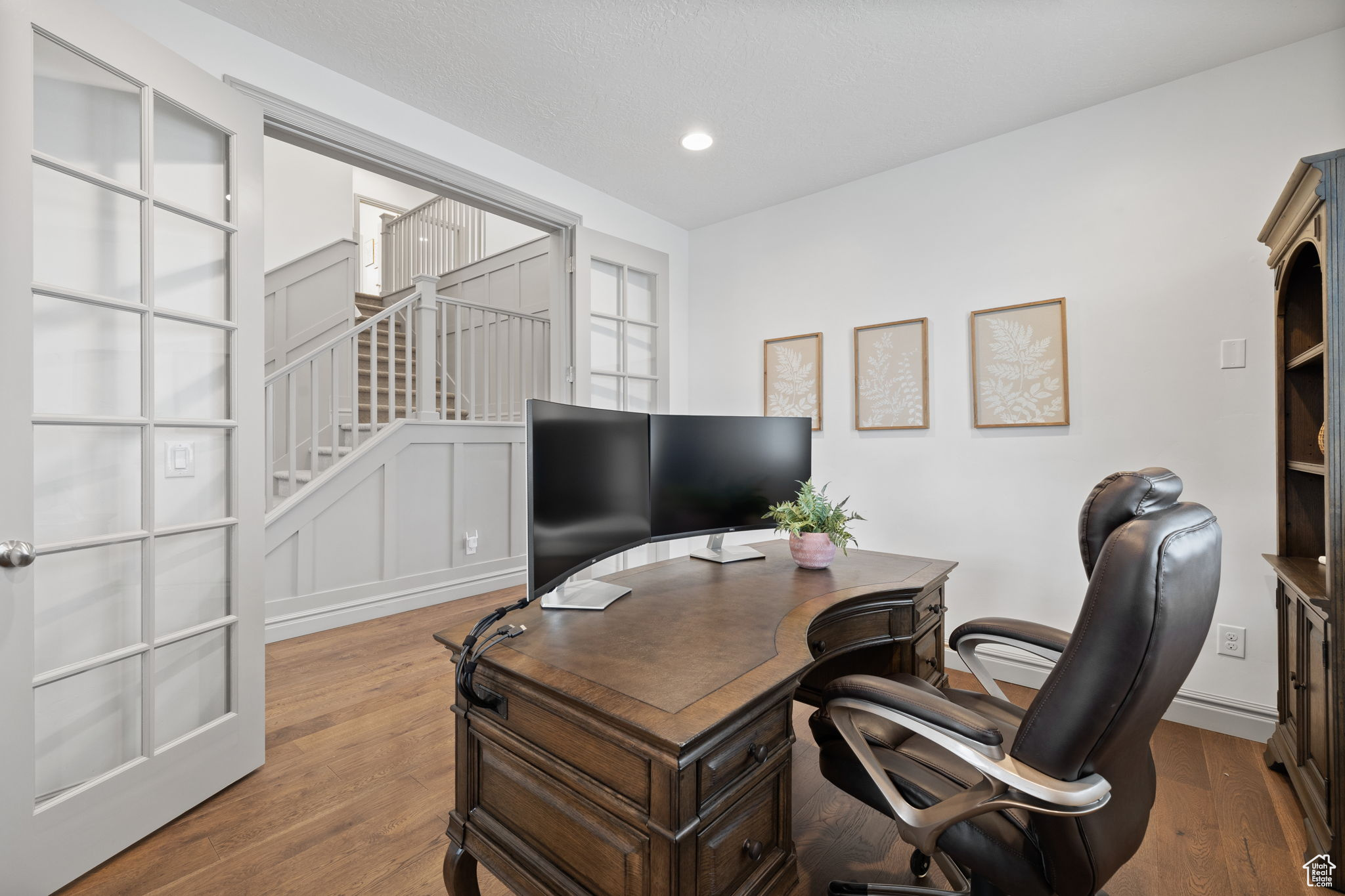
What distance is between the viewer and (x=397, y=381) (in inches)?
205

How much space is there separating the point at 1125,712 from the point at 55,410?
2396 mm

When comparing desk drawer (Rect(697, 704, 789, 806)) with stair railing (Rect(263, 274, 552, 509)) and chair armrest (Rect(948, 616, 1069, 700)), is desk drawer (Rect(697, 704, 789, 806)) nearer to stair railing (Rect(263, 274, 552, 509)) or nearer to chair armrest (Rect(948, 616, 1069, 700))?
chair armrest (Rect(948, 616, 1069, 700))

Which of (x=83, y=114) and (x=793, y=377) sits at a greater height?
(x=83, y=114)

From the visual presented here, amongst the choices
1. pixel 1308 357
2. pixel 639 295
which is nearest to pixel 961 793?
pixel 1308 357

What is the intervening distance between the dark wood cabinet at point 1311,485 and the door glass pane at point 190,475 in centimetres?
317

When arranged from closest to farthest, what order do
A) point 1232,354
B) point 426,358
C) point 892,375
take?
point 1232,354 < point 892,375 < point 426,358

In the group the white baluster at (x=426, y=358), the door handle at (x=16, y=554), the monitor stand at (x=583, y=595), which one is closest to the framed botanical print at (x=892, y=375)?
the monitor stand at (x=583, y=595)

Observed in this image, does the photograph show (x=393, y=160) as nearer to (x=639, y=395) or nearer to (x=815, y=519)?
(x=639, y=395)

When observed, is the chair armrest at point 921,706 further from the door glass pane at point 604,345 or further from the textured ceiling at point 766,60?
the door glass pane at point 604,345

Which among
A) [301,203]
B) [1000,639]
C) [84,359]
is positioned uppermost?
[301,203]

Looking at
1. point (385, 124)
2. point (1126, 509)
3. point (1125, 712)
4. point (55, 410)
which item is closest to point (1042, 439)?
point (1126, 509)

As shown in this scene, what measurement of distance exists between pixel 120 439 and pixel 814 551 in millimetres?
2061

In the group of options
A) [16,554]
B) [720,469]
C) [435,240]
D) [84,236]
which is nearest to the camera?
[16,554]

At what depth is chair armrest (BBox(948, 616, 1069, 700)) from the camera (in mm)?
1441
